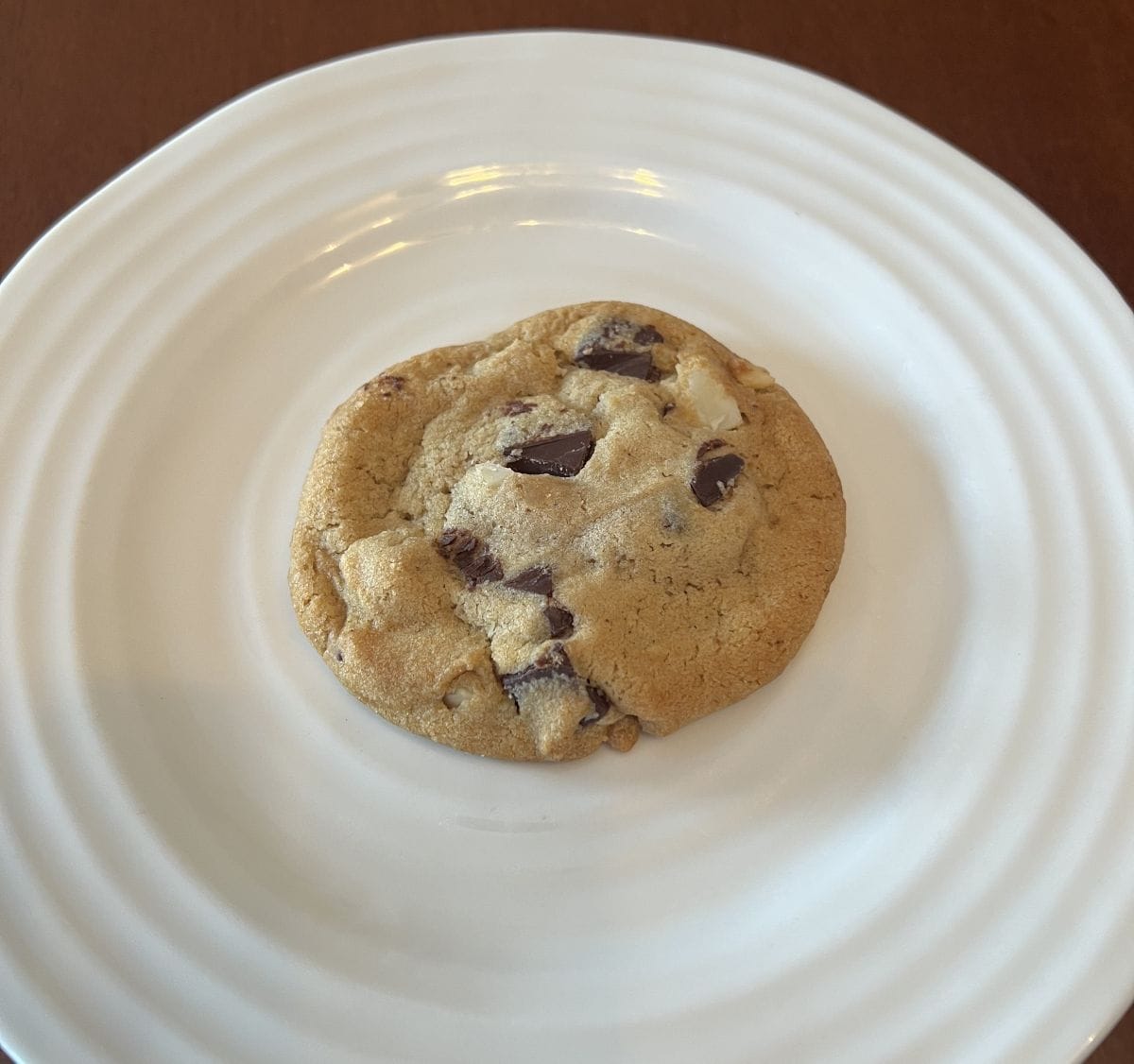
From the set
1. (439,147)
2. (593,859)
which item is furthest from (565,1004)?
(439,147)

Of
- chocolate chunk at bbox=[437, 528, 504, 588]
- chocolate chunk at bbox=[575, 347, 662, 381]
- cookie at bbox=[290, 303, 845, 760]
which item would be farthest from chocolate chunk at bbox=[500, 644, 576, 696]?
chocolate chunk at bbox=[575, 347, 662, 381]

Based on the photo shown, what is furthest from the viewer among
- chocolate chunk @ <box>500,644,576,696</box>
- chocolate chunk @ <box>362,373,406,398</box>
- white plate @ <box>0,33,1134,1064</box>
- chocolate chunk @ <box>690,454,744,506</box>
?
chocolate chunk @ <box>362,373,406,398</box>

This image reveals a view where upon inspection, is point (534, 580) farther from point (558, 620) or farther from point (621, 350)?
point (621, 350)

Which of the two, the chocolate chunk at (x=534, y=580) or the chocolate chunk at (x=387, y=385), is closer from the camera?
the chocolate chunk at (x=534, y=580)

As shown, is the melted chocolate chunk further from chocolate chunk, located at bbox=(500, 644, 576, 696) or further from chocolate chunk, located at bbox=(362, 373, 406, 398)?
chocolate chunk, located at bbox=(500, 644, 576, 696)

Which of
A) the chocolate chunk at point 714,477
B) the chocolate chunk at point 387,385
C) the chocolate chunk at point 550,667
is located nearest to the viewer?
the chocolate chunk at point 550,667

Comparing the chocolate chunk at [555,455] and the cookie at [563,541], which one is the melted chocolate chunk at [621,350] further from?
the chocolate chunk at [555,455]

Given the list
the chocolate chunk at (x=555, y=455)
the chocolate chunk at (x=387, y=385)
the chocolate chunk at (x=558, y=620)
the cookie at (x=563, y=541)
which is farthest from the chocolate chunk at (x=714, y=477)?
the chocolate chunk at (x=387, y=385)
